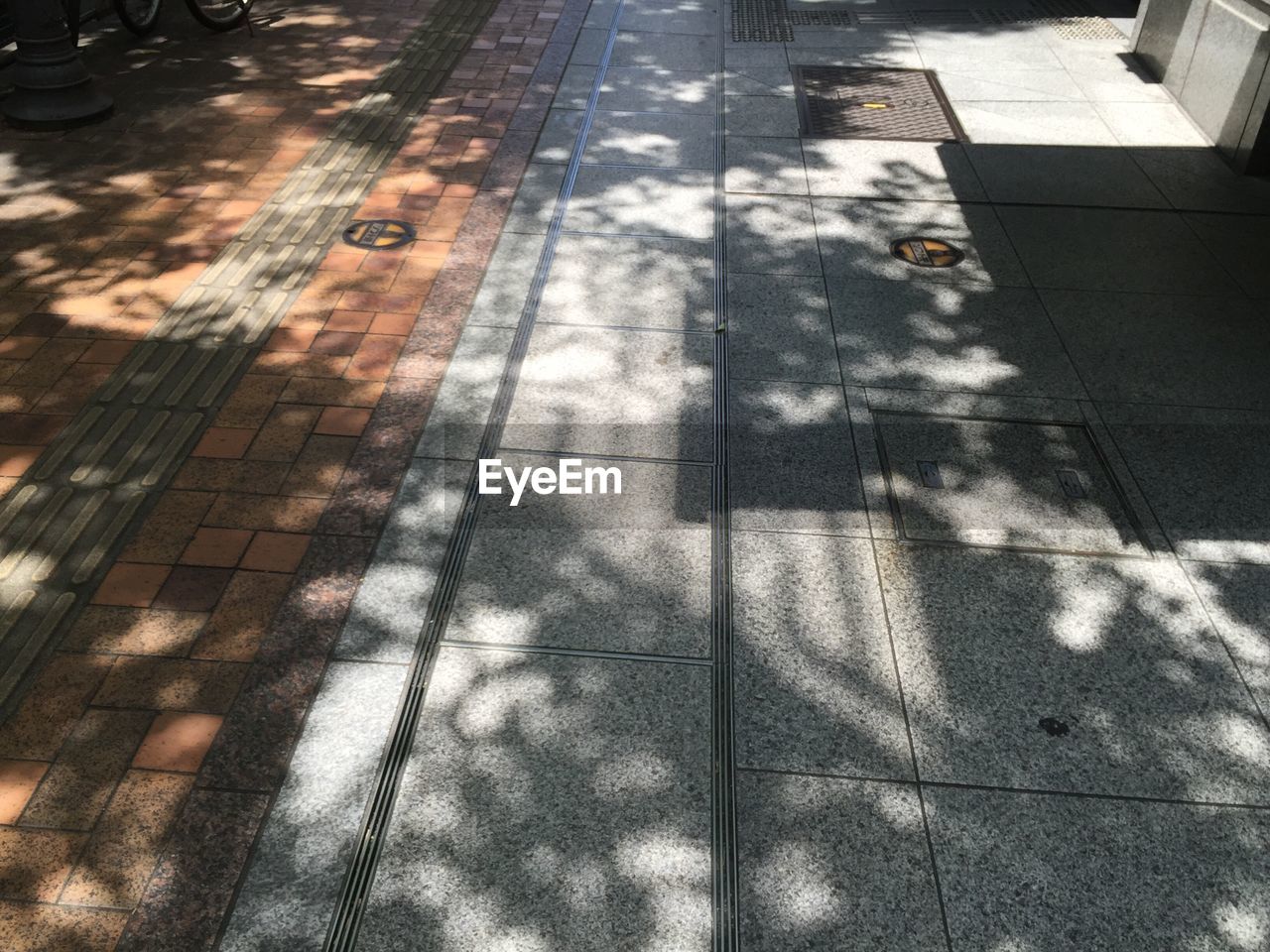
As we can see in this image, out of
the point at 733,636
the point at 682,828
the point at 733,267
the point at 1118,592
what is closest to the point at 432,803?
the point at 682,828

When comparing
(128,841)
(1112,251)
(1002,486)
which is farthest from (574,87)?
(128,841)

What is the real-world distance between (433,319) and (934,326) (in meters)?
2.75

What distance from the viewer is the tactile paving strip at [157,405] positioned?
423 centimetres

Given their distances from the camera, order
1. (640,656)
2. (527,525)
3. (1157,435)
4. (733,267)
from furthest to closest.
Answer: (733,267)
(1157,435)
(527,525)
(640,656)

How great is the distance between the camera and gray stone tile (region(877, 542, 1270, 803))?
3.61m

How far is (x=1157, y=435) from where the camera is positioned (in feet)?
17.0

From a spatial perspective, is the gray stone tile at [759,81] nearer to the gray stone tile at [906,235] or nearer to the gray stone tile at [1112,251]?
the gray stone tile at [906,235]

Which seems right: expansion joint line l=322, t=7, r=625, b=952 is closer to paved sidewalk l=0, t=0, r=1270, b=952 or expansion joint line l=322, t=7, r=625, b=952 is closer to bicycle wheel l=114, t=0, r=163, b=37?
paved sidewalk l=0, t=0, r=1270, b=952

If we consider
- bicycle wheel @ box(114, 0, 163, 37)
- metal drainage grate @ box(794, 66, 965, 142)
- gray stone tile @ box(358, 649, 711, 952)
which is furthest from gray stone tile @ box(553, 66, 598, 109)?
gray stone tile @ box(358, 649, 711, 952)

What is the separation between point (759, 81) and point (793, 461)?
589 cm

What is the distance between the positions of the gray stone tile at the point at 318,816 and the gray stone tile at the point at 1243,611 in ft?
10.1

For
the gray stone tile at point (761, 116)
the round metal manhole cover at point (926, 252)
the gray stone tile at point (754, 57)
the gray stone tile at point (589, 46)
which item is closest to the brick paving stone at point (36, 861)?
the round metal manhole cover at point (926, 252)

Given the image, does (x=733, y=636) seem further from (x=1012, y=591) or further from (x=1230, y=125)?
(x=1230, y=125)

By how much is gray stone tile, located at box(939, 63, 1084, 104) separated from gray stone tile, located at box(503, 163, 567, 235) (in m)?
3.86
